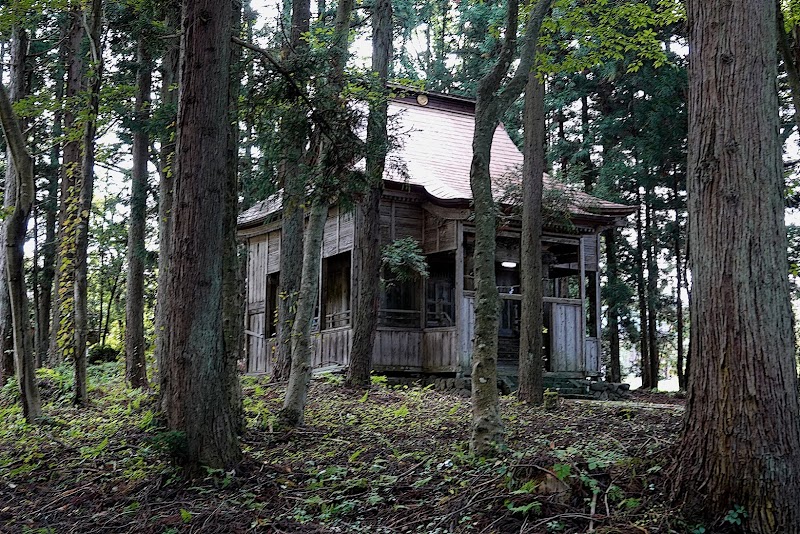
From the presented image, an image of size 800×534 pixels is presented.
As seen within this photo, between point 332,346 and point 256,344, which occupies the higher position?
point 332,346

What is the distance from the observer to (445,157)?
2031cm

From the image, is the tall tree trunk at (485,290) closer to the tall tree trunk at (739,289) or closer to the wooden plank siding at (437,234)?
the tall tree trunk at (739,289)

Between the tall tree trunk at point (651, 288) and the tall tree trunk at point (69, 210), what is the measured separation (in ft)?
58.2

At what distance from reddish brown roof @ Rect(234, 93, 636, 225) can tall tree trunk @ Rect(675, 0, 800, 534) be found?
34.9 ft

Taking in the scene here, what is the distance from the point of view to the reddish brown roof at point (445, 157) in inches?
704

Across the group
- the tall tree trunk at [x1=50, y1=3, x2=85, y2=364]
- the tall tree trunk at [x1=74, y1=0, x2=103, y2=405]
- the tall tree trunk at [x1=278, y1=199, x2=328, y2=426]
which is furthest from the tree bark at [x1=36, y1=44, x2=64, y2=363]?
the tall tree trunk at [x1=278, y1=199, x2=328, y2=426]

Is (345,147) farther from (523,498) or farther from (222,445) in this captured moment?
(523,498)

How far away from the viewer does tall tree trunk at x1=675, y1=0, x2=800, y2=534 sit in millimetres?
4859

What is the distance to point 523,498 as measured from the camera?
5.98 meters

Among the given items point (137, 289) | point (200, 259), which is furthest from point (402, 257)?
point (200, 259)

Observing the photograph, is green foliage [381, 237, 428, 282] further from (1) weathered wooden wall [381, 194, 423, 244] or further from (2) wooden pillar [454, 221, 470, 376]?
(1) weathered wooden wall [381, 194, 423, 244]

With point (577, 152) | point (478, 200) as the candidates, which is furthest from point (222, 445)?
point (577, 152)

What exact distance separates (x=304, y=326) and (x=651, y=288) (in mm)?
17660

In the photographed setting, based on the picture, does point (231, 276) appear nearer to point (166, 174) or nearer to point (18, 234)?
point (18, 234)
